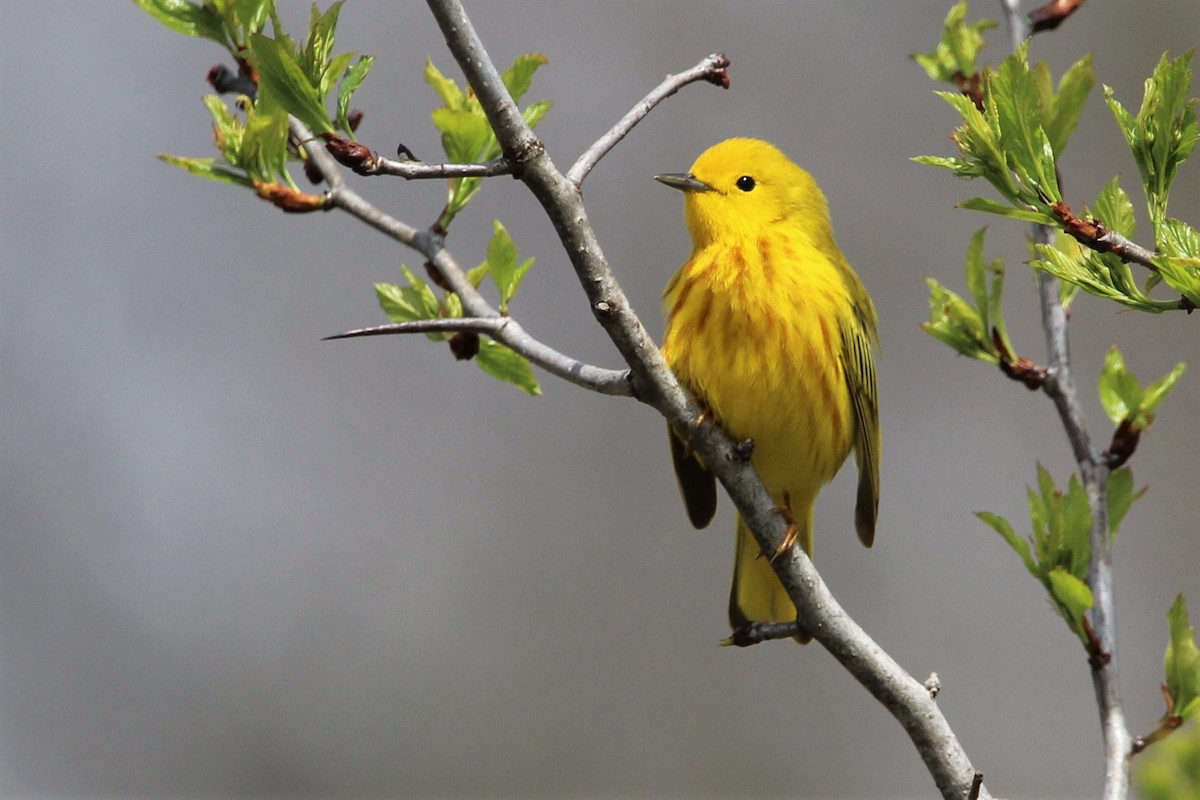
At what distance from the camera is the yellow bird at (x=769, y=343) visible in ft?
9.76

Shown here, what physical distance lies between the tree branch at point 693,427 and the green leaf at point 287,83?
287mm

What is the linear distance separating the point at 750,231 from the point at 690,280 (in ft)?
1.03

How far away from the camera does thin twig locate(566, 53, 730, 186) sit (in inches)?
72.1

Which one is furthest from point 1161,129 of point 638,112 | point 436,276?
point 436,276

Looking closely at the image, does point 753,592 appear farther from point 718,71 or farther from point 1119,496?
point 718,71

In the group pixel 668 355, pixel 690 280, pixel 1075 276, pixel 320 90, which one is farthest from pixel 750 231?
pixel 1075 276

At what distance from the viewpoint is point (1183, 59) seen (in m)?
1.37

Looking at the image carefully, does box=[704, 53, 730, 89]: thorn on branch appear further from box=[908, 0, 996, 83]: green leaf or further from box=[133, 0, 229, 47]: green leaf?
box=[133, 0, 229, 47]: green leaf

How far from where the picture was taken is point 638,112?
76.8 inches

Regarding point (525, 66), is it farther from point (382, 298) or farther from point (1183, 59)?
point (1183, 59)

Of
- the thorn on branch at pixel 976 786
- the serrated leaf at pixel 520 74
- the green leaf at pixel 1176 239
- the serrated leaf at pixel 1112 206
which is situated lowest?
the thorn on branch at pixel 976 786

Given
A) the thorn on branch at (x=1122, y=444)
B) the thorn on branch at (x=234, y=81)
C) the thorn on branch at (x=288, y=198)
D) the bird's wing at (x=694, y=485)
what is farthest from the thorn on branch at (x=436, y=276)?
the thorn on branch at (x=1122, y=444)

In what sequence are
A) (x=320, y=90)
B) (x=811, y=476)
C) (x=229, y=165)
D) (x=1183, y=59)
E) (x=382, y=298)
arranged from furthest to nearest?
(x=811, y=476) < (x=382, y=298) < (x=229, y=165) < (x=320, y=90) < (x=1183, y=59)

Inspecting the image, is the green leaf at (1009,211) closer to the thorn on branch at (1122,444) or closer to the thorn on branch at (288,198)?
the thorn on branch at (1122,444)
